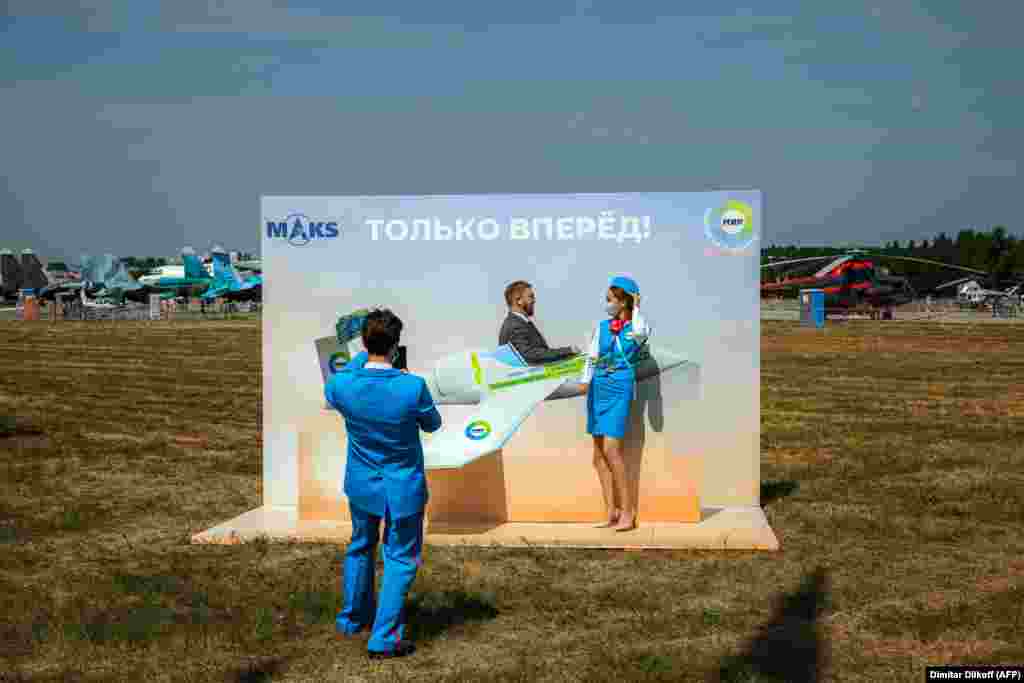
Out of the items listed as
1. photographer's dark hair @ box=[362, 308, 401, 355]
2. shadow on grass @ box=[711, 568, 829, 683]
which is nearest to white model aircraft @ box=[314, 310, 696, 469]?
shadow on grass @ box=[711, 568, 829, 683]

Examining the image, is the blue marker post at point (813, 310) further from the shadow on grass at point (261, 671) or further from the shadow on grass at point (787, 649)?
the shadow on grass at point (261, 671)

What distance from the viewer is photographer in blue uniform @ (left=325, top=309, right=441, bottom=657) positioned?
5168 mm

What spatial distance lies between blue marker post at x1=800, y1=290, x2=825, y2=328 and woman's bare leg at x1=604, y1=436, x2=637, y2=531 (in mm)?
33935

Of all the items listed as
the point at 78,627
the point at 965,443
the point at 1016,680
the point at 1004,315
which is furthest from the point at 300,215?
the point at 1004,315

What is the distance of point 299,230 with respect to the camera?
8.99 meters

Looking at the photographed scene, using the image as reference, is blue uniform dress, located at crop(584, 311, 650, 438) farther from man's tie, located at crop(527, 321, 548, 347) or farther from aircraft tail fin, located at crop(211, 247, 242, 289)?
aircraft tail fin, located at crop(211, 247, 242, 289)

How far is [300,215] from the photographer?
8984 millimetres

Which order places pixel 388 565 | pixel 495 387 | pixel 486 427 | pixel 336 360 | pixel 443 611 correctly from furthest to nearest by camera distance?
pixel 336 360 → pixel 495 387 → pixel 486 427 → pixel 443 611 → pixel 388 565

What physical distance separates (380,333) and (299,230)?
405 centimetres

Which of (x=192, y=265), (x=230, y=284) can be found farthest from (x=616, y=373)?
(x=192, y=265)

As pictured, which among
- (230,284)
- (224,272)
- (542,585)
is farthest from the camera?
(224,272)

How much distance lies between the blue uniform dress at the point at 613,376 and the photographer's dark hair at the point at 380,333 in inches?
128

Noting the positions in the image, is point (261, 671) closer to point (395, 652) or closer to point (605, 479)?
point (395, 652)

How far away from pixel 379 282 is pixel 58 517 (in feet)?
10.4
